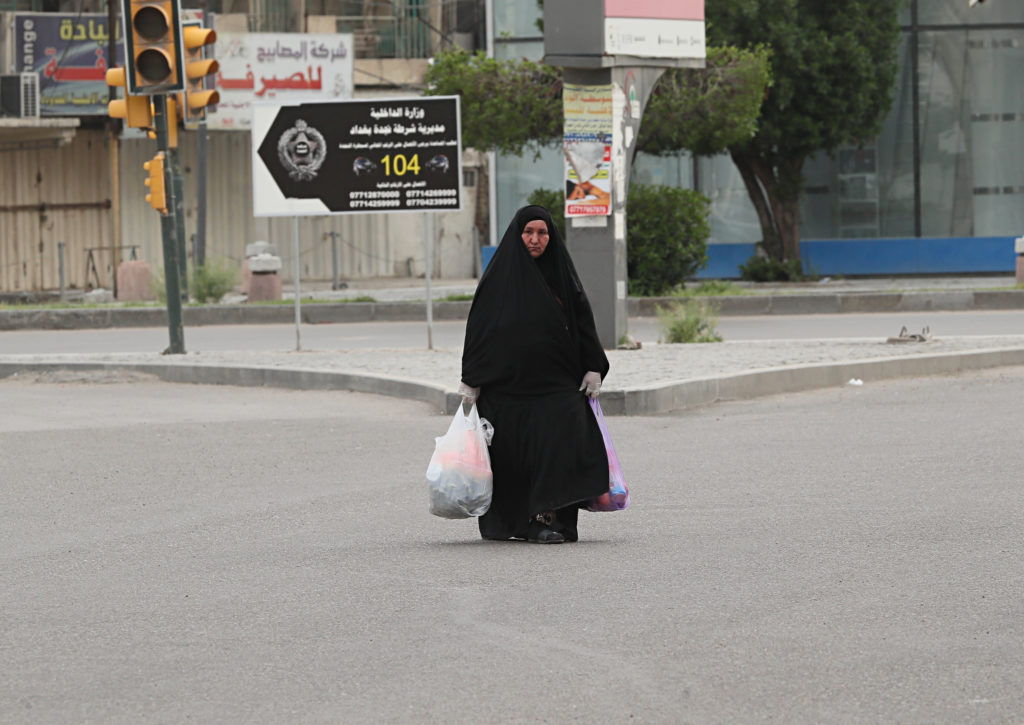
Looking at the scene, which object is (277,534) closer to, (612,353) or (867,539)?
(867,539)

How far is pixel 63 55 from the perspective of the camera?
30.4 meters

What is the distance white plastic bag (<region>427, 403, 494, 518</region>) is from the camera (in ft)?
23.2

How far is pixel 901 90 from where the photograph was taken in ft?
101

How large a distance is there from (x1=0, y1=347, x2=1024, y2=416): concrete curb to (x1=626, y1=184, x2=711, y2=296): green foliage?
8251 millimetres

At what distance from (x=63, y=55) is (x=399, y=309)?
1095 cm

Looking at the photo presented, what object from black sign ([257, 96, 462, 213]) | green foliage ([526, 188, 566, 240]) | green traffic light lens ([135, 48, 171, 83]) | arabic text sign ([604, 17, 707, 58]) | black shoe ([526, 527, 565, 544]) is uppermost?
arabic text sign ([604, 17, 707, 58])

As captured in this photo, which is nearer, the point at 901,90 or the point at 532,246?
the point at 532,246

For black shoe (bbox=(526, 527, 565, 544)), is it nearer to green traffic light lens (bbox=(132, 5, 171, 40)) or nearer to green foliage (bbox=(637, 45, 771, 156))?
green traffic light lens (bbox=(132, 5, 171, 40))

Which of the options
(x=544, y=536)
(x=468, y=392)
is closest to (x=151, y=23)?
(x=468, y=392)

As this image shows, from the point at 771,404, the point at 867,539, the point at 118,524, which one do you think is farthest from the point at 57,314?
the point at 867,539

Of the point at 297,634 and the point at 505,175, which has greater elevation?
the point at 505,175

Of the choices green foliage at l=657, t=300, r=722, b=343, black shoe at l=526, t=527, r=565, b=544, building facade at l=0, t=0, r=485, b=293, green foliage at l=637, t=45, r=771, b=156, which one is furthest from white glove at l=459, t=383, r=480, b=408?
building facade at l=0, t=0, r=485, b=293

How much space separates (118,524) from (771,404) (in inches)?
240

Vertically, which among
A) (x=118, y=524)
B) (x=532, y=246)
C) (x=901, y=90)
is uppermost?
(x=901, y=90)
